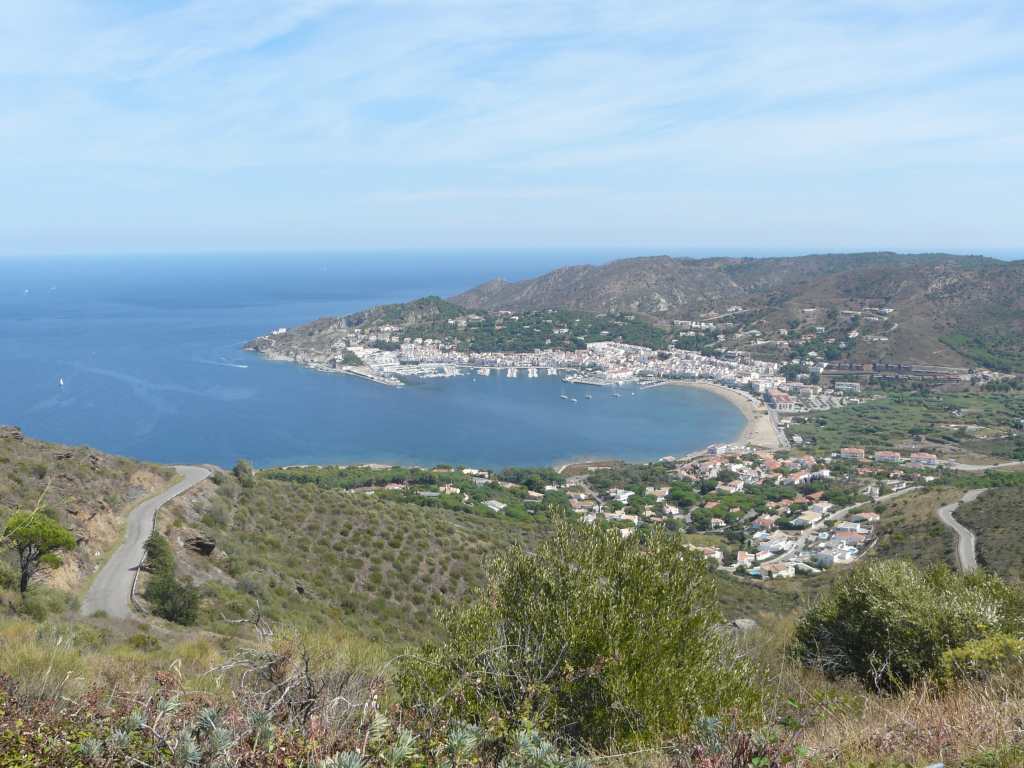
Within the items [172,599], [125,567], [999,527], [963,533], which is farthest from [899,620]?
[999,527]

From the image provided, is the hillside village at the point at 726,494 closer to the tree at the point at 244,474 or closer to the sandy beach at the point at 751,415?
the sandy beach at the point at 751,415

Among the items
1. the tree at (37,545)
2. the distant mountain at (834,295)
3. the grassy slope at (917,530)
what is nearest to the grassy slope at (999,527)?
the grassy slope at (917,530)

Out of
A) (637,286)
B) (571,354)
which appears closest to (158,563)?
(571,354)

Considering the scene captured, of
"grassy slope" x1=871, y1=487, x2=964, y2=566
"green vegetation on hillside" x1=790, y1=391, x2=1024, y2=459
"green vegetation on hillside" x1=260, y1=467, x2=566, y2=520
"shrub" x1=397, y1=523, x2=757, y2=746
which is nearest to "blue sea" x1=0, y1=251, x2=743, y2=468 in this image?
"green vegetation on hillside" x1=260, y1=467, x2=566, y2=520

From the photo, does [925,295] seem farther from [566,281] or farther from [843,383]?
[566,281]

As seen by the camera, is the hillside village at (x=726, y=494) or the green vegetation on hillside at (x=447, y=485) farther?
the green vegetation on hillside at (x=447, y=485)
